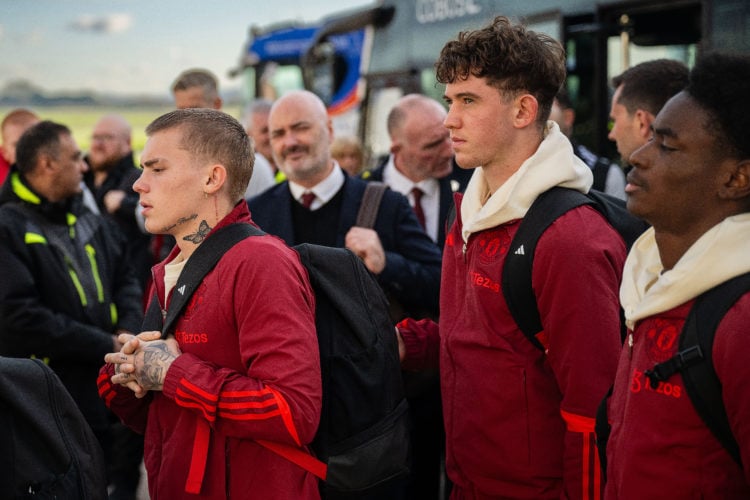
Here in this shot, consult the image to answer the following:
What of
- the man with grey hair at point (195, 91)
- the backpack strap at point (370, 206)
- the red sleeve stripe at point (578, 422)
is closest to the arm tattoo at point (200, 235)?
the red sleeve stripe at point (578, 422)

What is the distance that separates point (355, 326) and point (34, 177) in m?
2.54

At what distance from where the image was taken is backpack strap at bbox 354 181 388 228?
3.68 meters

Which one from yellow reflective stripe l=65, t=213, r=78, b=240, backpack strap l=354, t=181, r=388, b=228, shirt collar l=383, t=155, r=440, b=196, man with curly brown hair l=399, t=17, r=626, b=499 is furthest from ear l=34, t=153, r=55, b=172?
man with curly brown hair l=399, t=17, r=626, b=499

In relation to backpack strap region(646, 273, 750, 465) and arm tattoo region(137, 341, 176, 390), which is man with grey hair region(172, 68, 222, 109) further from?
backpack strap region(646, 273, 750, 465)

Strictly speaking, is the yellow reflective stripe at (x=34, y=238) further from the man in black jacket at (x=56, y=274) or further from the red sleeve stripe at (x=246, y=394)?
the red sleeve stripe at (x=246, y=394)

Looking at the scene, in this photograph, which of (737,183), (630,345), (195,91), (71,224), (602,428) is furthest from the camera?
(195,91)

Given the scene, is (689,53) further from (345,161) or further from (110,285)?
(110,285)

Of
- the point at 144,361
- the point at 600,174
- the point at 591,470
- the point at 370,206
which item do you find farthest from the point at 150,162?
the point at 600,174

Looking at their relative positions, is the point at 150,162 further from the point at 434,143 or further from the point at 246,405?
the point at 434,143

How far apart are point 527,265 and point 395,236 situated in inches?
59.1

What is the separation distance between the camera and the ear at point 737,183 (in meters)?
1.76

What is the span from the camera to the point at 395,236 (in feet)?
12.2

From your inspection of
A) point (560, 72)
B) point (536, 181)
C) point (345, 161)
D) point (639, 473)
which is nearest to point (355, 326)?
point (536, 181)

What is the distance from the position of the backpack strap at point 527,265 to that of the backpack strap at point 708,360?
61 centimetres
